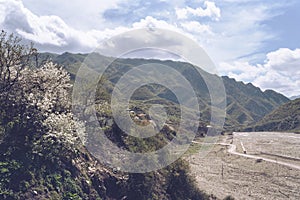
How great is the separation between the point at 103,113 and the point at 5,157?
16.7 m

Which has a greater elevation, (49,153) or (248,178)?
(49,153)

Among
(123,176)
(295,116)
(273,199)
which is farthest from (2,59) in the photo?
(295,116)

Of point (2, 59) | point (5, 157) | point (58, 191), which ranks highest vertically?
point (2, 59)

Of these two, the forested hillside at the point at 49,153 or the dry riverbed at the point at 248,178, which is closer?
the forested hillside at the point at 49,153

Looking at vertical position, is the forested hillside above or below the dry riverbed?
above

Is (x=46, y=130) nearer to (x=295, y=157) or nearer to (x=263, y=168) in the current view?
(x=263, y=168)

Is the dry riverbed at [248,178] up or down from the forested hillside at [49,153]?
down

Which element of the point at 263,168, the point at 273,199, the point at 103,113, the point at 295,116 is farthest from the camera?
the point at 295,116

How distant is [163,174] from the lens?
3369 centimetres

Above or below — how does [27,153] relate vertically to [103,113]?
below

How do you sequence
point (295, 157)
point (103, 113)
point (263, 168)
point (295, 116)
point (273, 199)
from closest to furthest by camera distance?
1. point (273, 199)
2. point (103, 113)
3. point (263, 168)
4. point (295, 157)
5. point (295, 116)

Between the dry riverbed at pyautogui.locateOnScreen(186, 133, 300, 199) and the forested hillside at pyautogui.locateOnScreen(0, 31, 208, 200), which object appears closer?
the forested hillside at pyautogui.locateOnScreen(0, 31, 208, 200)

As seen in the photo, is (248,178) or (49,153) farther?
(248,178)

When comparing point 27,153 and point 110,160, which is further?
point 110,160
